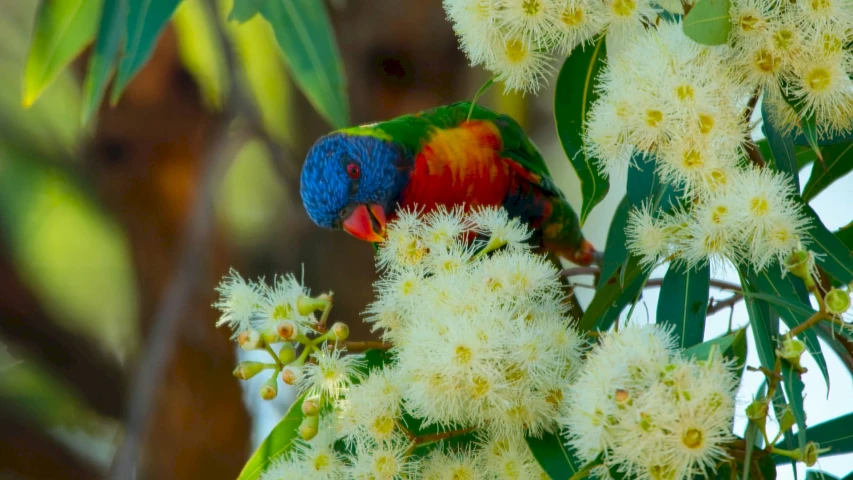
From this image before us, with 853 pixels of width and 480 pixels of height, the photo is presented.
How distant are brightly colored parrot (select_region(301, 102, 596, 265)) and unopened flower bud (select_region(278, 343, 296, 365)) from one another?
1.73 ft

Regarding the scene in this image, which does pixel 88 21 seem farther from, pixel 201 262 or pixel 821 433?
pixel 821 433

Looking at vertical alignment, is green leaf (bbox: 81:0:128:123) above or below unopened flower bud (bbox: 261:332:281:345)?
above

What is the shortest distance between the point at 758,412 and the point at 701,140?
0.20 metres

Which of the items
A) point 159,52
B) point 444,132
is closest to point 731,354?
point 444,132

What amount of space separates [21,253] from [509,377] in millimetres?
1784

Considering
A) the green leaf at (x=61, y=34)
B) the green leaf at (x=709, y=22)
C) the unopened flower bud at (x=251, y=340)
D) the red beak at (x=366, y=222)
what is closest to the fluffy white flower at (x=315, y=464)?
the unopened flower bud at (x=251, y=340)

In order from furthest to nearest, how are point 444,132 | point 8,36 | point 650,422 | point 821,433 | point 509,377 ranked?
point 8,36 < point 444,132 < point 821,433 < point 509,377 < point 650,422

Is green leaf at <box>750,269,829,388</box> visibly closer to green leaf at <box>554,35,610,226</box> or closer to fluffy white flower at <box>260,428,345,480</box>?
green leaf at <box>554,35,610,226</box>

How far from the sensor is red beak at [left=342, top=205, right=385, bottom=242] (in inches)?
49.3

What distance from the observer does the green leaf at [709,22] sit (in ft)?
1.87

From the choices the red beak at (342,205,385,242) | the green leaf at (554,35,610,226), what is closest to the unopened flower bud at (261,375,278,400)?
the green leaf at (554,35,610,226)

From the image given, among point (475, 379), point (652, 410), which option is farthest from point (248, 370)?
point (652, 410)

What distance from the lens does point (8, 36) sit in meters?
1.96

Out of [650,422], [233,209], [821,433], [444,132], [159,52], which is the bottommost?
[650,422]
